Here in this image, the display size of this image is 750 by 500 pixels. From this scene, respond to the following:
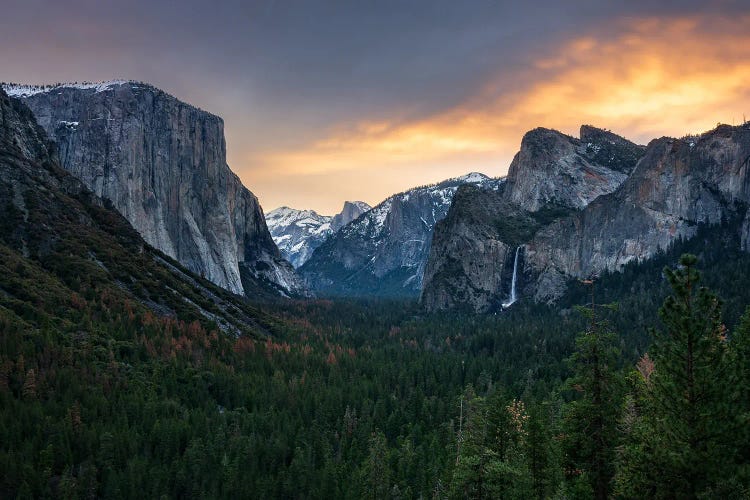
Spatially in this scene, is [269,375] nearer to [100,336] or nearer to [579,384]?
[100,336]

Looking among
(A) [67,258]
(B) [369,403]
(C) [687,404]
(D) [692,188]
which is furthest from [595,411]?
(D) [692,188]

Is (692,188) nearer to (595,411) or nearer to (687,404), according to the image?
(595,411)

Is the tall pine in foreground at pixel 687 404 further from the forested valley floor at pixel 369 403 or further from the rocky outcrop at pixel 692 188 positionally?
the rocky outcrop at pixel 692 188

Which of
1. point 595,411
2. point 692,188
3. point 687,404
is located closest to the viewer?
point 687,404

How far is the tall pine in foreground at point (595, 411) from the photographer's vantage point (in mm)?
29078

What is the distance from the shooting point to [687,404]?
67.9 feet

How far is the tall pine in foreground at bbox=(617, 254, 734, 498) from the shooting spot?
20.2 metres

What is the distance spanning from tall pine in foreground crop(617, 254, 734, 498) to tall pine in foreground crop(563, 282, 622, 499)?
680cm

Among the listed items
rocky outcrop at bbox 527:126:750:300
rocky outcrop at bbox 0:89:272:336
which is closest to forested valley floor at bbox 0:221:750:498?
rocky outcrop at bbox 0:89:272:336

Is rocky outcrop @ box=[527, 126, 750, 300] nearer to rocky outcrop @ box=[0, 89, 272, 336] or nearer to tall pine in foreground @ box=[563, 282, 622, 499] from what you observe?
rocky outcrop @ box=[0, 89, 272, 336]

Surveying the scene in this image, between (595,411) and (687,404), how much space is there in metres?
9.07

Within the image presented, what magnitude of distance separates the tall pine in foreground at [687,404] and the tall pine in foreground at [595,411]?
6803mm

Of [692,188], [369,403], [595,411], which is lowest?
[369,403]

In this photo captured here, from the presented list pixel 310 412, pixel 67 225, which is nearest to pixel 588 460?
pixel 310 412
